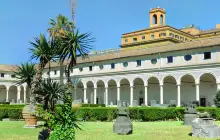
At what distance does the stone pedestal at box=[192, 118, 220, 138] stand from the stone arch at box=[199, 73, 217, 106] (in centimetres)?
3090

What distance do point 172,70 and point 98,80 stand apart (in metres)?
14.7

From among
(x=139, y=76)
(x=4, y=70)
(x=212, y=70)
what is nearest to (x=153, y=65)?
(x=139, y=76)

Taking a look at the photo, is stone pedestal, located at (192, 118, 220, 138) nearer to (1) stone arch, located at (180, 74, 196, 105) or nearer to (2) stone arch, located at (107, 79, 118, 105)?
(1) stone arch, located at (180, 74, 196, 105)

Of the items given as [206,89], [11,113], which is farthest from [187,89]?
[11,113]

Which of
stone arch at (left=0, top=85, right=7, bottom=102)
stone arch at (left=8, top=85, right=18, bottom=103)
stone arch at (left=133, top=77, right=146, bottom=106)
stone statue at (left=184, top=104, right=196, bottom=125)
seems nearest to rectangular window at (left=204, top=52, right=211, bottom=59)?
stone arch at (left=133, top=77, right=146, bottom=106)

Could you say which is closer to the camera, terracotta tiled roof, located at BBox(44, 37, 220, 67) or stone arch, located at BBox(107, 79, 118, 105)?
terracotta tiled roof, located at BBox(44, 37, 220, 67)

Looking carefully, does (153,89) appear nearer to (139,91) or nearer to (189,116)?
(139,91)

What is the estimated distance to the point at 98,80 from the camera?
53.6 m

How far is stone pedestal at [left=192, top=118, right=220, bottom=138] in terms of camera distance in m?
13.8

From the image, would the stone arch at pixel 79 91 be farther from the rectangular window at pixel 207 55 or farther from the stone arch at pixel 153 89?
the rectangular window at pixel 207 55

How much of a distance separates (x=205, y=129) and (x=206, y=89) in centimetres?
3237

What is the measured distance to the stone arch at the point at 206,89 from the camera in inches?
1730

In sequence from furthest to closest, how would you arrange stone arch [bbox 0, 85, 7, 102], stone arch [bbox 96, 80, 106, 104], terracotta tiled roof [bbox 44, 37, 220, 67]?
stone arch [bbox 0, 85, 7, 102], stone arch [bbox 96, 80, 106, 104], terracotta tiled roof [bbox 44, 37, 220, 67]

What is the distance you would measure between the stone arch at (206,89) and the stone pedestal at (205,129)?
3090 centimetres
